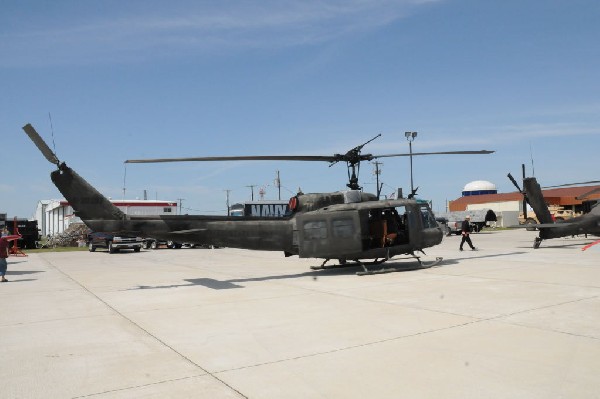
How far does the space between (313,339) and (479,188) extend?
4353 inches

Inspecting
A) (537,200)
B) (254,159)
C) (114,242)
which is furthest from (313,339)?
(114,242)

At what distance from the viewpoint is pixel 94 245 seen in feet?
99.5

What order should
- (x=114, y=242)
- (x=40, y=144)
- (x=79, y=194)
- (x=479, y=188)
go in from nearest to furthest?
1. (x=40, y=144)
2. (x=79, y=194)
3. (x=114, y=242)
4. (x=479, y=188)

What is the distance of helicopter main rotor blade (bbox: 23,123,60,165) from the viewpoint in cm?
1072

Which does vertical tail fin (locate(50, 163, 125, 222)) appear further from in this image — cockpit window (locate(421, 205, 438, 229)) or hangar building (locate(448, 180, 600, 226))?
hangar building (locate(448, 180, 600, 226))

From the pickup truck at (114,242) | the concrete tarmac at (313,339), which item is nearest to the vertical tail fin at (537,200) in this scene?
the concrete tarmac at (313,339)

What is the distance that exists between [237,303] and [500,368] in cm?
542

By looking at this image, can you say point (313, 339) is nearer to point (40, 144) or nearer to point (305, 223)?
point (305, 223)

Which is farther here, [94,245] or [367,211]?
[94,245]

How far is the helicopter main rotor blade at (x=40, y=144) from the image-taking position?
10719 mm

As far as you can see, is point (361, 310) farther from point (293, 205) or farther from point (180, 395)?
point (293, 205)

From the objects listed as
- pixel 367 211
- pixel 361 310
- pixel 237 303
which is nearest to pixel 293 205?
pixel 367 211

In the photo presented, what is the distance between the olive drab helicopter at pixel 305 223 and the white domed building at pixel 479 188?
330 feet

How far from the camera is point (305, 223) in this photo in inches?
515
